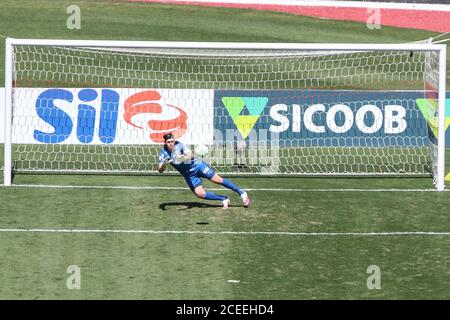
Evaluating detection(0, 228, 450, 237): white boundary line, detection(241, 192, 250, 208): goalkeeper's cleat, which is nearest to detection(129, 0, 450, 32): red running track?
detection(241, 192, 250, 208): goalkeeper's cleat

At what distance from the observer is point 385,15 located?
39.3 m

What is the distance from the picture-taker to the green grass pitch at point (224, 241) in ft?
46.0

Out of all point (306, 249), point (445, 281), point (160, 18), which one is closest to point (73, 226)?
point (306, 249)

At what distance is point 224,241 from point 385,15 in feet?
81.3

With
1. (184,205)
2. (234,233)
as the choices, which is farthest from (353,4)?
(234,233)

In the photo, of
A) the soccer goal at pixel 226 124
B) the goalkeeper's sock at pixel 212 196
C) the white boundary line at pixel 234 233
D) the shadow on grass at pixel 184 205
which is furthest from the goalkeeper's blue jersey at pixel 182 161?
the soccer goal at pixel 226 124

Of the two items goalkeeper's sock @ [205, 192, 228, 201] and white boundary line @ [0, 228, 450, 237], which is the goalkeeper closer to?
goalkeeper's sock @ [205, 192, 228, 201]

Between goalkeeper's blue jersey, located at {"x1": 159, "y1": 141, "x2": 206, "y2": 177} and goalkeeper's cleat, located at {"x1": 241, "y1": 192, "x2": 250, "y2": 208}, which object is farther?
goalkeeper's cleat, located at {"x1": 241, "y1": 192, "x2": 250, "y2": 208}

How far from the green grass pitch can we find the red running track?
16807 millimetres

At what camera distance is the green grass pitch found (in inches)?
551

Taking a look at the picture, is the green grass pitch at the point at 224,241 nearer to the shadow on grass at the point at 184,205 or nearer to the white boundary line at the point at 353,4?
the shadow on grass at the point at 184,205

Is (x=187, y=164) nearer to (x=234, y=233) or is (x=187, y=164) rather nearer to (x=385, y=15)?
(x=234, y=233)

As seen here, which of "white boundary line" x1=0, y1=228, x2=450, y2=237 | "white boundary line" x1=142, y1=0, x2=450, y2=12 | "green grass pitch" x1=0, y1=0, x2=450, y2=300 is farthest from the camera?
"white boundary line" x1=142, y1=0, x2=450, y2=12

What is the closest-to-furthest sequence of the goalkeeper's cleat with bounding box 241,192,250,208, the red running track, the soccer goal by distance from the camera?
the goalkeeper's cleat with bounding box 241,192,250,208, the soccer goal, the red running track
